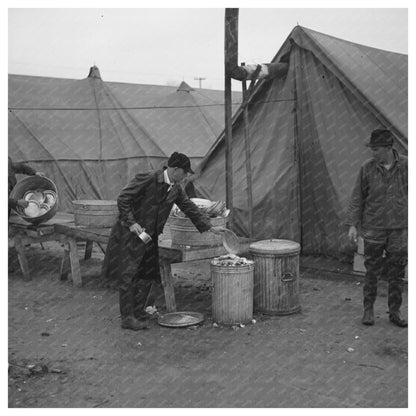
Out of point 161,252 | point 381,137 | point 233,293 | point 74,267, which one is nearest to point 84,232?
point 74,267

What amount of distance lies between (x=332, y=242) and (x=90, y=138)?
7.09 m

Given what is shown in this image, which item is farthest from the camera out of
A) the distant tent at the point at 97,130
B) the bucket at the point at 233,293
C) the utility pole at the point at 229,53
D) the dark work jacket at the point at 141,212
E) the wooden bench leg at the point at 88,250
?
the distant tent at the point at 97,130

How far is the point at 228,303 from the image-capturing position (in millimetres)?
5973

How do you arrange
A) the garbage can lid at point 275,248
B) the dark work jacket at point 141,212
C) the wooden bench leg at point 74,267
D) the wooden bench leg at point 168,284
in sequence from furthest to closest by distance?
the wooden bench leg at point 74,267
the wooden bench leg at point 168,284
the garbage can lid at point 275,248
the dark work jacket at point 141,212

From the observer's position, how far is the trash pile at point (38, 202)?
818cm

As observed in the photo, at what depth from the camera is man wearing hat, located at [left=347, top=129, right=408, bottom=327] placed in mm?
5750

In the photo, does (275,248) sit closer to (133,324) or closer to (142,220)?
(142,220)

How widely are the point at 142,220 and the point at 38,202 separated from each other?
304 centimetres

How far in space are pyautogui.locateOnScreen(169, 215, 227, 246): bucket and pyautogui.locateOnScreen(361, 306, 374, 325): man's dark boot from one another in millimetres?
1728

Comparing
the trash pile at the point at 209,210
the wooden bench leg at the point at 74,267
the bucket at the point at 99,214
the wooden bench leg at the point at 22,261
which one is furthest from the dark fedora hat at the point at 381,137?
the wooden bench leg at the point at 22,261

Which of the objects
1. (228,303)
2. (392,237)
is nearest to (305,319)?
(228,303)

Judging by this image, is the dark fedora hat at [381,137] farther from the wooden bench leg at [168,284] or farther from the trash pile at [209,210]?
the wooden bench leg at [168,284]

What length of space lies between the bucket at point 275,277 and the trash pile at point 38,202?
11.1 feet

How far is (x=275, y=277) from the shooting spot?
623 cm
